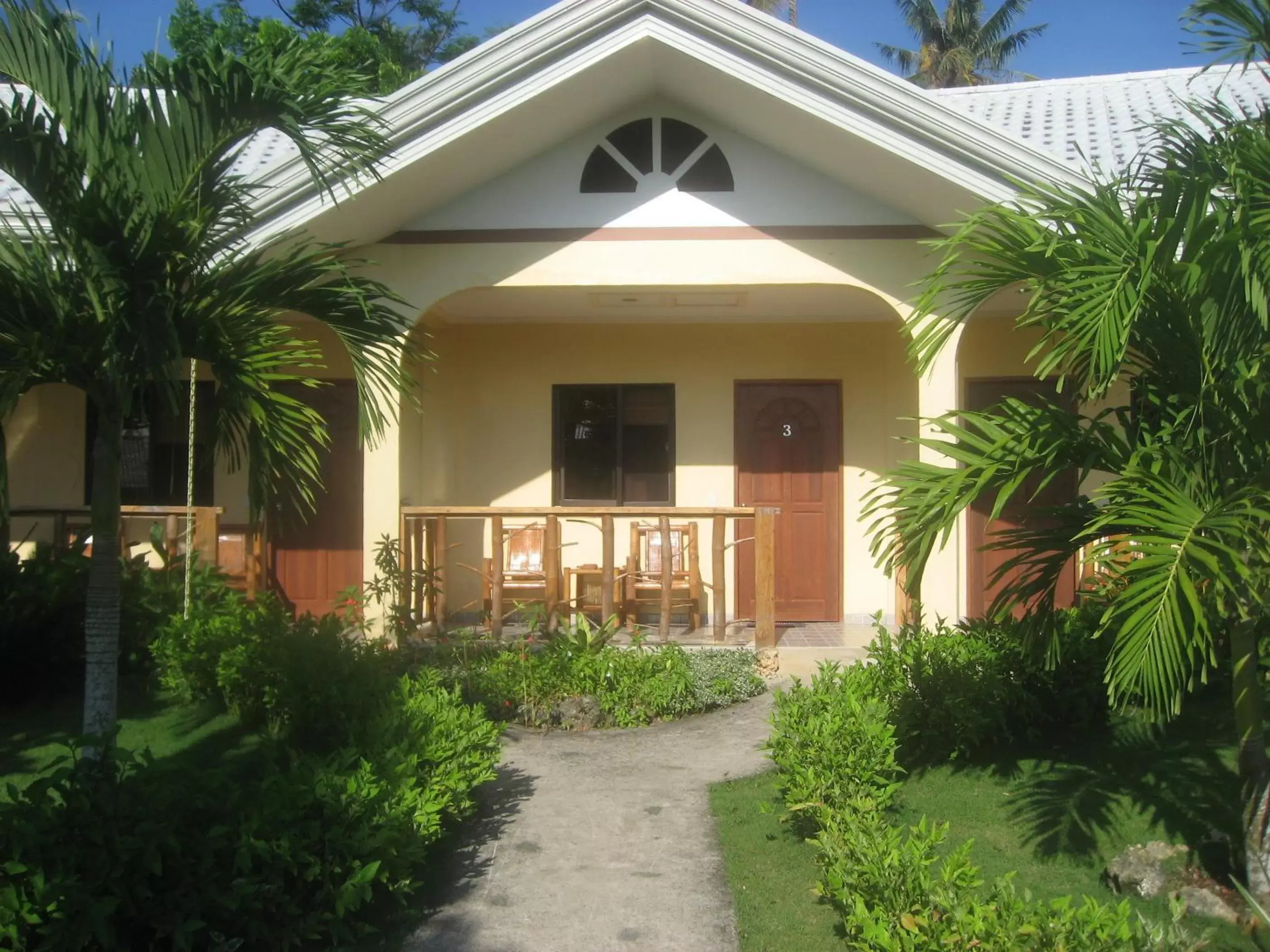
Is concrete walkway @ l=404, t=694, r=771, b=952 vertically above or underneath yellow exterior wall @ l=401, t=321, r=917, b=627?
underneath

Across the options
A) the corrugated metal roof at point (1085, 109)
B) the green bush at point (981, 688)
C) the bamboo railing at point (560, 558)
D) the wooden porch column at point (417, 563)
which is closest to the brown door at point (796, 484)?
the bamboo railing at point (560, 558)

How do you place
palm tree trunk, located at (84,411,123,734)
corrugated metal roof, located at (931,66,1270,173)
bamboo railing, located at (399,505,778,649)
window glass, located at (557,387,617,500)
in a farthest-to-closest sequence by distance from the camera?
window glass, located at (557,387,617,500), corrugated metal roof, located at (931,66,1270,173), bamboo railing, located at (399,505,778,649), palm tree trunk, located at (84,411,123,734)

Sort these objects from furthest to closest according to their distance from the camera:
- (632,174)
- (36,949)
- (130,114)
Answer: (632,174)
(130,114)
(36,949)

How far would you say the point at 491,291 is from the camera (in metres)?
9.17

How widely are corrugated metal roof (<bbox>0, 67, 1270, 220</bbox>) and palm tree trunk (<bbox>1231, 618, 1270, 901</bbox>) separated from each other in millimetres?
4014

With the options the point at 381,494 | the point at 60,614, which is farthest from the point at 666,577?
the point at 60,614

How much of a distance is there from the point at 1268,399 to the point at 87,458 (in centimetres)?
956

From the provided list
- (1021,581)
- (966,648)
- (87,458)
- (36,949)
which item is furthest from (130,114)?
(87,458)

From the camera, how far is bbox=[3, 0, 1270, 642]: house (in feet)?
25.3

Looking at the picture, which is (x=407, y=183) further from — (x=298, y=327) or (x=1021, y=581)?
(x=1021, y=581)

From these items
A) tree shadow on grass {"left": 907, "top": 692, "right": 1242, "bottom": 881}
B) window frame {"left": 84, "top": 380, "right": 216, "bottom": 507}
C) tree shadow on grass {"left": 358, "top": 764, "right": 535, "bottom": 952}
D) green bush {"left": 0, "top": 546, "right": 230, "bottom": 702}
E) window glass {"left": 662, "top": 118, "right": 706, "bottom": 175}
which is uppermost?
window glass {"left": 662, "top": 118, "right": 706, "bottom": 175}

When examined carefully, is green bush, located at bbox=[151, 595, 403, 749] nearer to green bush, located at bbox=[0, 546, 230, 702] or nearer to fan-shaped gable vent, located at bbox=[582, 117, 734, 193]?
green bush, located at bbox=[0, 546, 230, 702]

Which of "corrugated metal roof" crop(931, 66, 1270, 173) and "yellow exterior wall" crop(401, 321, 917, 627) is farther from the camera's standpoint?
"yellow exterior wall" crop(401, 321, 917, 627)

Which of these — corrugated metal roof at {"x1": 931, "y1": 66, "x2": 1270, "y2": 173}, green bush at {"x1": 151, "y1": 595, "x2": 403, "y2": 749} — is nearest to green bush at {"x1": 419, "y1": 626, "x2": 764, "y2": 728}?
green bush at {"x1": 151, "y1": 595, "x2": 403, "y2": 749}
